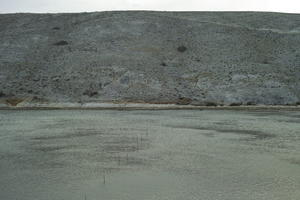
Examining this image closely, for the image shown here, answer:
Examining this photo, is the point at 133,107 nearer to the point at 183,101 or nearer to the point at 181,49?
the point at 183,101

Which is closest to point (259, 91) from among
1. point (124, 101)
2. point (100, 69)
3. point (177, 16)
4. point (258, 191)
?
point (124, 101)

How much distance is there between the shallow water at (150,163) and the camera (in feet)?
43.8

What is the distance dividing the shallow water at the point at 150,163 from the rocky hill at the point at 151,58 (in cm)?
2507

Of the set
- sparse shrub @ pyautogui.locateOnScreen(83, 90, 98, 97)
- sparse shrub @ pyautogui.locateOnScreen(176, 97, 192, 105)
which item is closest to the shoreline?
sparse shrub @ pyautogui.locateOnScreen(176, 97, 192, 105)

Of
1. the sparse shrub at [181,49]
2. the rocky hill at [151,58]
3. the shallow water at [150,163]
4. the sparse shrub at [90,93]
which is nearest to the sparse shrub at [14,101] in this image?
the rocky hill at [151,58]

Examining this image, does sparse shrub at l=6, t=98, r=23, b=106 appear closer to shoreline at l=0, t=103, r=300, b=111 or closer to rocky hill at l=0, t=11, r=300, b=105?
rocky hill at l=0, t=11, r=300, b=105

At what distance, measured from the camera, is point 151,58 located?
63.8 metres

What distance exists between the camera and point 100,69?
6044 cm

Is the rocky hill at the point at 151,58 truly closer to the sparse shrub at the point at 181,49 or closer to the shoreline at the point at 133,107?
the sparse shrub at the point at 181,49

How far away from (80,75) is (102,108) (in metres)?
12.5

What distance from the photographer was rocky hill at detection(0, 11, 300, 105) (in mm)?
54625

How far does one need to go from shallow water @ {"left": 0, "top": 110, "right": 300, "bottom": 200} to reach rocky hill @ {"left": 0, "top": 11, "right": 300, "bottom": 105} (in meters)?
25.1

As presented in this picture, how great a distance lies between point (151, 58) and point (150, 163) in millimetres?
47020

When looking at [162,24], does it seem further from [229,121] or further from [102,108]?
[229,121]
